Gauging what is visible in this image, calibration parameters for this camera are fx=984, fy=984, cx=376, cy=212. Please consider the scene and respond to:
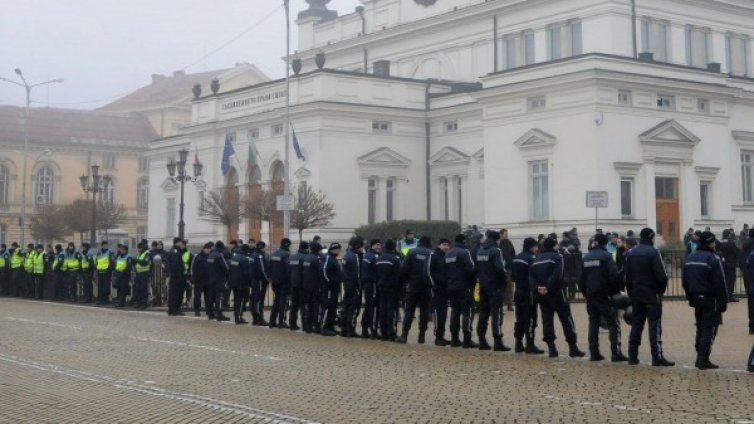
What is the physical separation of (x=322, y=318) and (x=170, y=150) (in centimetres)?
3979

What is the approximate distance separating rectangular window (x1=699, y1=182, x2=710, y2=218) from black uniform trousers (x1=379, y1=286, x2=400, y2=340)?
25.0 m

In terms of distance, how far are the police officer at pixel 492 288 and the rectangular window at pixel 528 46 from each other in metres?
33.1

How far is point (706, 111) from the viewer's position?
41.4m

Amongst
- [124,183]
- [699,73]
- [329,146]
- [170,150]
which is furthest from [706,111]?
[124,183]

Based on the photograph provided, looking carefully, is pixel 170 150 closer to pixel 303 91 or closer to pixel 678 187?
pixel 303 91

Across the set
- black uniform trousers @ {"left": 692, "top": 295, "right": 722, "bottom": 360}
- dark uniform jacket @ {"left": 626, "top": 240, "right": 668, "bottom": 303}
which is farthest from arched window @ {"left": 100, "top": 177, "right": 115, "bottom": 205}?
black uniform trousers @ {"left": 692, "top": 295, "right": 722, "bottom": 360}

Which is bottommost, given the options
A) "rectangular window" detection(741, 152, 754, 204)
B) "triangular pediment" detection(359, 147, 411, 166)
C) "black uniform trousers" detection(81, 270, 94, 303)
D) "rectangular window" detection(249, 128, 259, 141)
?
"black uniform trousers" detection(81, 270, 94, 303)

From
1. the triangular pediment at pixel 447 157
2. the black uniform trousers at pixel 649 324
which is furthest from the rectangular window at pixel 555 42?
the black uniform trousers at pixel 649 324

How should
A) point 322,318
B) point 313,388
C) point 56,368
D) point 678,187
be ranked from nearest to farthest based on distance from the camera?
point 313,388 < point 56,368 < point 322,318 < point 678,187

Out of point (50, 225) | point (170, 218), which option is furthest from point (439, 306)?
point (50, 225)

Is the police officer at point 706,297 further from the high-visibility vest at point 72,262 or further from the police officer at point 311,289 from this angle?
the high-visibility vest at point 72,262

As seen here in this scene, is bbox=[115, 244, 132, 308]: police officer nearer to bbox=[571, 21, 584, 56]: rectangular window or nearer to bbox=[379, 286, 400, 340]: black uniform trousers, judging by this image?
bbox=[379, 286, 400, 340]: black uniform trousers

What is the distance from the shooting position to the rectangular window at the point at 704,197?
135ft

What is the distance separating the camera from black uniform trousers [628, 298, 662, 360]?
14594mm
